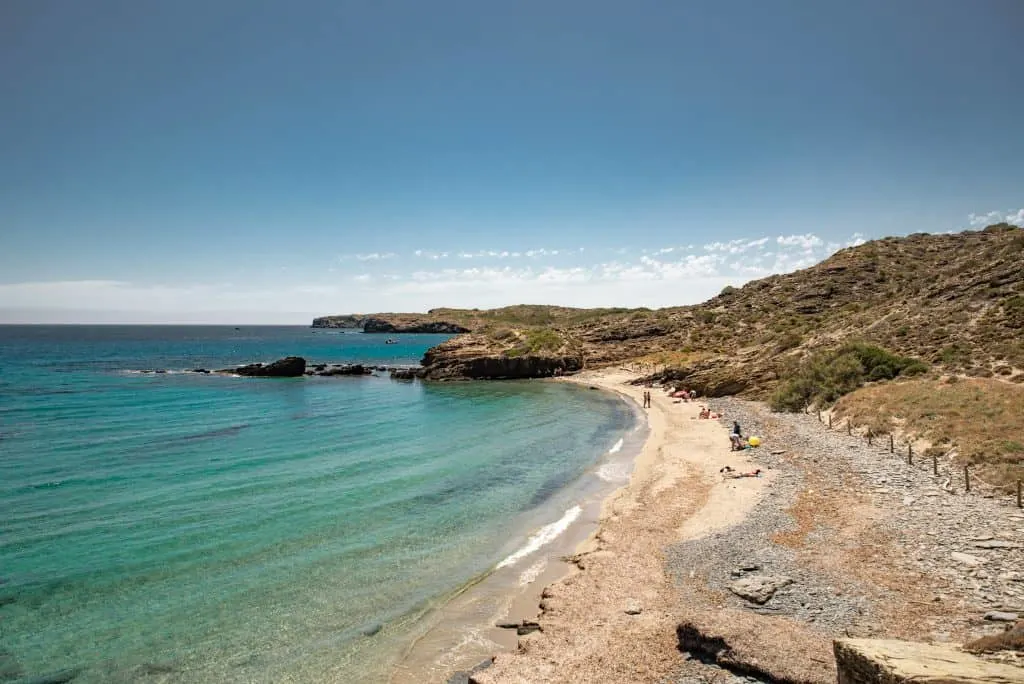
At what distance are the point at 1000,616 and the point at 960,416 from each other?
17.2 m

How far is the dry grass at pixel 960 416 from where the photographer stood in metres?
19.7

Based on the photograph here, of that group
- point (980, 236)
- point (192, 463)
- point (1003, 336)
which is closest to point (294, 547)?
point (192, 463)

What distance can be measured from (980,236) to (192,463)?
113 metres

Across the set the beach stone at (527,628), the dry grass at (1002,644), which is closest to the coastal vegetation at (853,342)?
the dry grass at (1002,644)

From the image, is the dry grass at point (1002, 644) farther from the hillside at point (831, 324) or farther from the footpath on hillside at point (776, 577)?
the hillside at point (831, 324)

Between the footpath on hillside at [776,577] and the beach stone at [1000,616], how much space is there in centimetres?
3

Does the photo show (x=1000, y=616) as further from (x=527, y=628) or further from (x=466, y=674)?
(x=466, y=674)

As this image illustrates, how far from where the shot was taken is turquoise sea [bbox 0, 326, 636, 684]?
13477 millimetres

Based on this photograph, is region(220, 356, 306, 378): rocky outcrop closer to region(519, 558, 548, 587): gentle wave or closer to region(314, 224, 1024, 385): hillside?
region(314, 224, 1024, 385): hillside

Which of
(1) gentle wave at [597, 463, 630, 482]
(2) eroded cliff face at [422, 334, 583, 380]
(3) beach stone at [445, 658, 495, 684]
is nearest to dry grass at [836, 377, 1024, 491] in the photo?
(1) gentle wave at [597, 463, 630, 482]

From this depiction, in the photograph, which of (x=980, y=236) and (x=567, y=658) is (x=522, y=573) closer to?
(x=567, y=658)

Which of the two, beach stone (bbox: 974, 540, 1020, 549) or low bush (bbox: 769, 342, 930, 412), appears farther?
low bush (bbox: 769, 342, 930, 412)

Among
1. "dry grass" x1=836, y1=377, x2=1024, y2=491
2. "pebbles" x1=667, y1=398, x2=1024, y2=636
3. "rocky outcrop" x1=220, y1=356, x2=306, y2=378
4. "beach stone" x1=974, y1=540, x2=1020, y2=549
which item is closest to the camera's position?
"pebbles" x1=667, y1=398, x2=1024, y2=636

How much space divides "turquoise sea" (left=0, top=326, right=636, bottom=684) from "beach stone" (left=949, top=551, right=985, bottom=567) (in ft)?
40.7
